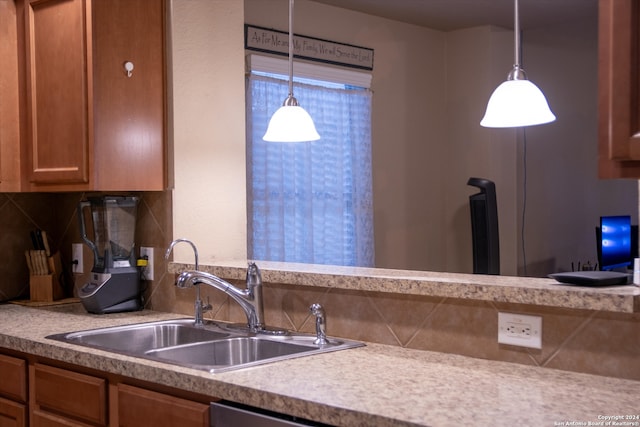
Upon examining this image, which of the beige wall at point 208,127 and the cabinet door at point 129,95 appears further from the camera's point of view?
the beige wall at point 208,127

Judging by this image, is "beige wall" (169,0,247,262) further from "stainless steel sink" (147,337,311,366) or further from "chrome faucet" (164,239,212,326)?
"stainless steel sink" (147,337,311,366)

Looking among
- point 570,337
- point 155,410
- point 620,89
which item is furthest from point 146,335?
point 620,89

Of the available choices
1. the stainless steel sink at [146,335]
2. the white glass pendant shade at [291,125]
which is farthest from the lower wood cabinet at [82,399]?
the white glass pendant shade at [291,125]

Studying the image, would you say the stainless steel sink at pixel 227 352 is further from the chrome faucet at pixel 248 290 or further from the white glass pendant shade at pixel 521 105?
the white glass pendant shade at pixel 521 105

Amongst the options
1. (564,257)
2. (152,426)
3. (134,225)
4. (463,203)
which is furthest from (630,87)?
(564,257)

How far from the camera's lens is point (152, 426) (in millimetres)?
2016

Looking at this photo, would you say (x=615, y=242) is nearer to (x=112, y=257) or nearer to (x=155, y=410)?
(x=112, y=257)

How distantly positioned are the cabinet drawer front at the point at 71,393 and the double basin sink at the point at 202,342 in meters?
0.10

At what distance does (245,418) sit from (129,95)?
1484mm

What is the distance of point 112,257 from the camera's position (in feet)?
9.50

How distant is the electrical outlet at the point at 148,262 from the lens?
2.97m

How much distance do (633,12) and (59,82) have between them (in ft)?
6.87

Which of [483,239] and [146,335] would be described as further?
[483,239]

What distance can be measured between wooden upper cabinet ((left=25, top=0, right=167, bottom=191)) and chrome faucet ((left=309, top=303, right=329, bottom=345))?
938 millimetres
